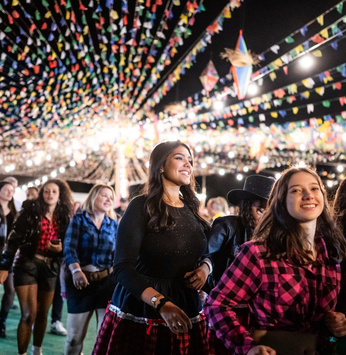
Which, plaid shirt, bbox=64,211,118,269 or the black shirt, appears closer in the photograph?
the black shirt

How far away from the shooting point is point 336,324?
1646 millimetres

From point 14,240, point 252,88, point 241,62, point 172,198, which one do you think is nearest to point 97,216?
point 14,240

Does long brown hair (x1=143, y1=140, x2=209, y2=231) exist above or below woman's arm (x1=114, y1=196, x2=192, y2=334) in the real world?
above

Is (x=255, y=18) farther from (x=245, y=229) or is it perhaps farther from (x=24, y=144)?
(x=24, y=144)

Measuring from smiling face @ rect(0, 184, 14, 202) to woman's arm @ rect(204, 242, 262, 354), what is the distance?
13.5 ft

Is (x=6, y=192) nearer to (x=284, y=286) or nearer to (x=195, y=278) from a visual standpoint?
(x=195, y=278)

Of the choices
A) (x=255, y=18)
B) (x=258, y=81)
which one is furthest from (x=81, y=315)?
(x=258, y=81)

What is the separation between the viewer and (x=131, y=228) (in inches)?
77.8

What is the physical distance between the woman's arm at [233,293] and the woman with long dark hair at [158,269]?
0.28 m

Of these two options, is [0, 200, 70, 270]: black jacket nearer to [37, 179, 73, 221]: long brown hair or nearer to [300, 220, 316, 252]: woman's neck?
[37, 179, 73, 221]: long brown hair

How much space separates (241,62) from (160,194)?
4.11 meters

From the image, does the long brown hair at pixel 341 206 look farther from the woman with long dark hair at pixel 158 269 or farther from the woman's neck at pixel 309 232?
the woman with long dark hair at pixel 158 269

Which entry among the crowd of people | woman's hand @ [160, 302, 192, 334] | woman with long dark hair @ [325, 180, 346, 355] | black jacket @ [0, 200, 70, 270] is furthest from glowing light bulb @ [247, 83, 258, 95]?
woman's hand @ [160, 302, 192, 334]

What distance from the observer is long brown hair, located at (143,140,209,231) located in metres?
2.08
